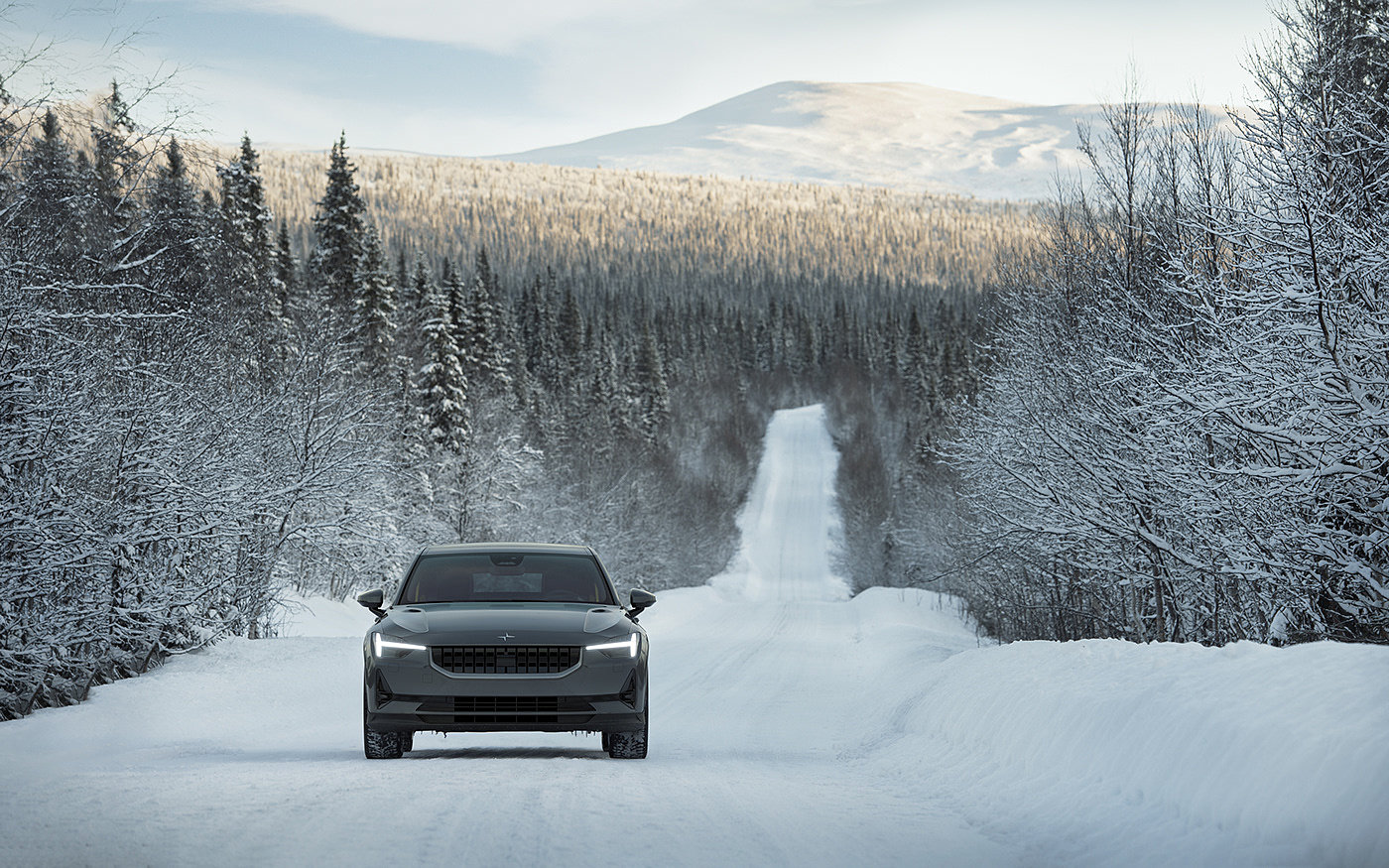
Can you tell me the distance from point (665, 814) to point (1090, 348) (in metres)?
14.4

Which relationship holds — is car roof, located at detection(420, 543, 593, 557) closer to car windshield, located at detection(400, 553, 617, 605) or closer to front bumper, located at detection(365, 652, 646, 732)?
car windshield, located at detection(400, 553, 617, 605)

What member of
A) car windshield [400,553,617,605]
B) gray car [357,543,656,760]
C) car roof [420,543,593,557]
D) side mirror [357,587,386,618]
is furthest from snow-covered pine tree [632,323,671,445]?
gray car [357,543,656,760]

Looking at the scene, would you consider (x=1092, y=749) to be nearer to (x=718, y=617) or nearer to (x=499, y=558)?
(x=499, y=558)

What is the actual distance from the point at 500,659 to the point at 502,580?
1497 millimetres

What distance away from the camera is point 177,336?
21.9 m

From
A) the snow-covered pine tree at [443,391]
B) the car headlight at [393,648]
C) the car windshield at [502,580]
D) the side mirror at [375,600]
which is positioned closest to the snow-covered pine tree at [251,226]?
the snow-covered pine tree at [443,391]

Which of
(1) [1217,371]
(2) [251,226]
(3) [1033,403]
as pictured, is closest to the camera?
(1) [1217,371]

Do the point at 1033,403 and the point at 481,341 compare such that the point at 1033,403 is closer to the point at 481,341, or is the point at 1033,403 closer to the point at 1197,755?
the point at 1197,755

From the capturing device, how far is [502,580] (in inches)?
391

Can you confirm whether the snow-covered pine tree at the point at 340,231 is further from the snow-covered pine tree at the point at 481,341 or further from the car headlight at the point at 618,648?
the car headlight at the point at 618,648

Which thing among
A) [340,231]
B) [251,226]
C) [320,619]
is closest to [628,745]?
[320,619]

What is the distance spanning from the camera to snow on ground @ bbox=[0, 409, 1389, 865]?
5.61 metres

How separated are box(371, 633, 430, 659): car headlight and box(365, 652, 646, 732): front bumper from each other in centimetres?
5

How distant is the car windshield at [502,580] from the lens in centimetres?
977
